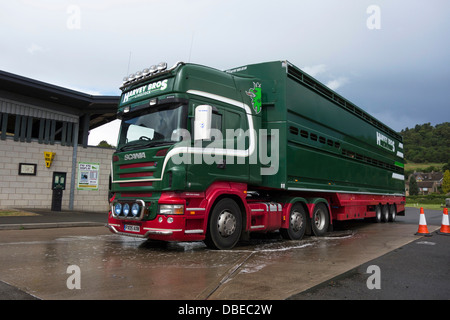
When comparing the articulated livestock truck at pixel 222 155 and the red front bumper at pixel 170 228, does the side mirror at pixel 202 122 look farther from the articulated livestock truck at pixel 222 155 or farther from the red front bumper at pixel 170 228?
the red front bumper at pixel 170 228

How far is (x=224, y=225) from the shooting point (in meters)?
6.63

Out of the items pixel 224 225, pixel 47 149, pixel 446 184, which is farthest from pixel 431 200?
pixel 446 184

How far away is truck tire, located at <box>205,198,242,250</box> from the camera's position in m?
6.44

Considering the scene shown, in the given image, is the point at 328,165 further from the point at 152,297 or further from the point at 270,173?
the point at 152,297

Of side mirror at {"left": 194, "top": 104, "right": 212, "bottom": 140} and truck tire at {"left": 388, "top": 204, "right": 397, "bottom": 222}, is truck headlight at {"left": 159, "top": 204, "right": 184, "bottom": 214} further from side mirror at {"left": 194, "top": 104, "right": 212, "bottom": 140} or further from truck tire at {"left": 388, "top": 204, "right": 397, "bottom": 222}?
truck tire at {"left": 388, "top": 204, "right": 397, "bottom": 222}

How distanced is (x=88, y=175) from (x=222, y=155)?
510 inches

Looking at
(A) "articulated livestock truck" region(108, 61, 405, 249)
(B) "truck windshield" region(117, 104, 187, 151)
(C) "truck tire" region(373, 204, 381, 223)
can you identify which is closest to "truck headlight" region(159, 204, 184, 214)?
(A) "articulated livestock truck" region(108, 61, 405, 249)

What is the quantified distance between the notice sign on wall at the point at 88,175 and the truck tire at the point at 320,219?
12317 mm

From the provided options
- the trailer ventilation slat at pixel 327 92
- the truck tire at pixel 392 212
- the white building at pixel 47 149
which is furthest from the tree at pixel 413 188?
the white building at pixel 47 149

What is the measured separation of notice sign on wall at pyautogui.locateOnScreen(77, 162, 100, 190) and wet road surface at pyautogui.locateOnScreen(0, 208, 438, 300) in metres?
9.35

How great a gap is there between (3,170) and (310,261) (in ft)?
47.7

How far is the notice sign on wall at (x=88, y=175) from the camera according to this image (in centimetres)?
1723

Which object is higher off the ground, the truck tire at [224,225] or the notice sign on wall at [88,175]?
the notice sign on wall at [88,175]

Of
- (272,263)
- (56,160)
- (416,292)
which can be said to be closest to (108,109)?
(56,160)
